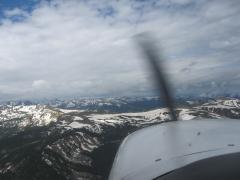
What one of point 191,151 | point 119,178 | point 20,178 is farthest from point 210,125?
point 20,178

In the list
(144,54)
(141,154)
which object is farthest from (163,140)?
(144,54)

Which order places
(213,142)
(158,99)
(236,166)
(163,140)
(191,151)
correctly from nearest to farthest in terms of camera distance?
1. (236,166)
2. (191,151)
3. (213,142)
4. (163,140)
5. (158,99)

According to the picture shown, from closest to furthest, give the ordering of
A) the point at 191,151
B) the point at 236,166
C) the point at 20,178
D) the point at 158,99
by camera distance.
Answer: the point at 236,166 < the point at 191,151 < the point at 158,99 < the point at 20,178

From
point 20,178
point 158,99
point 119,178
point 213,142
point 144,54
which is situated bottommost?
point 20,178

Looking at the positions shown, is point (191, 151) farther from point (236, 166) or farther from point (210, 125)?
point (210, 125)

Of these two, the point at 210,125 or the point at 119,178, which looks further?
the point at 210,125

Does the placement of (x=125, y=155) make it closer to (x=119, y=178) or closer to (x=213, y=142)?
(x=119, y=178)

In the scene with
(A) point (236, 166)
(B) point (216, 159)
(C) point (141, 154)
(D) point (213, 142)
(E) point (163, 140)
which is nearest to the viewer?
(A) point (236, 166)

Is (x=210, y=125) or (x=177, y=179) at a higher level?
(x=210, y=125)

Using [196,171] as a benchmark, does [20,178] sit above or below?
below
